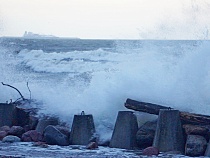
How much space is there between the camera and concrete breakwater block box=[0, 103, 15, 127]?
8773 mm

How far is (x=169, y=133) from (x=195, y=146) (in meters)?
0.43

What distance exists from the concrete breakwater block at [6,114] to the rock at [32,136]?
2.30 ft

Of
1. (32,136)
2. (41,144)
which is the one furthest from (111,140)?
(32,136)

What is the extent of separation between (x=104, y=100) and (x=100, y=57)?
72.9 ft

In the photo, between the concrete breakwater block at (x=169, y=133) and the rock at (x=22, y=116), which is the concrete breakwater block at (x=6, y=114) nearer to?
the rock at (x=22, y=116)

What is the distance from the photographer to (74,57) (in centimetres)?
3194

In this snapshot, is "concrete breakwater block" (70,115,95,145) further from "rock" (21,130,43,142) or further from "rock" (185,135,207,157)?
"rock" (185,135,207,157)

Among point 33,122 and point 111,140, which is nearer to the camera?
point 111,140

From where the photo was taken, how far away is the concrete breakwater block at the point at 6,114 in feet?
28.8

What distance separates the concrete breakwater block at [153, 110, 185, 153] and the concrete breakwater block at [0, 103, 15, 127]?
8.30ft

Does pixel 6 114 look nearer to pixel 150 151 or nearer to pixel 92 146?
pixel 92 146

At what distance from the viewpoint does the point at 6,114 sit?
8797mm

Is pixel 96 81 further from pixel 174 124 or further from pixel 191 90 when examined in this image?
pixel 174 124

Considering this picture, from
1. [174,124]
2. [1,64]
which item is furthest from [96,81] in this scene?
[1,64]
